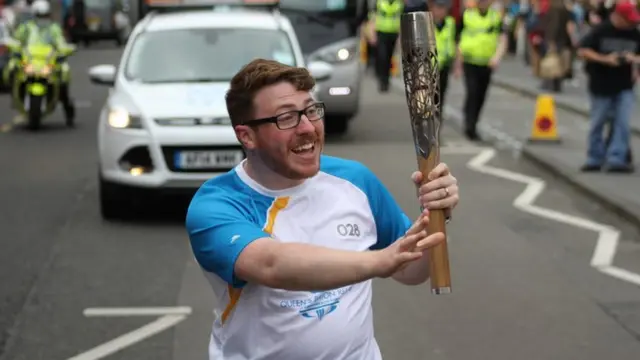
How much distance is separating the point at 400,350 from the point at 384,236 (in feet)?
11.3

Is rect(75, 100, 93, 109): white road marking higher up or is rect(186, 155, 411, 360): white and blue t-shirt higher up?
rect(186, 155, 411, 360): white and blue t-shirt

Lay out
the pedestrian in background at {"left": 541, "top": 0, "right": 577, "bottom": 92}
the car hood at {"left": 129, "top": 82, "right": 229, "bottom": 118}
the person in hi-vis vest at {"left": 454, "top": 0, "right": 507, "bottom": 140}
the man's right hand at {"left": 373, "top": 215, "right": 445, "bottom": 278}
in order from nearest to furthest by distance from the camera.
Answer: the man's right hand at {"left": 373, "top": 215, "right": 445, "bottom": 278} < the car hood at {"left": 129, "top": 82, "right": 229, "bottom": 118} < the person in hi-vis vest at {"left": 454, "top": 0, "right": 507, "bottom": 140} < the pedestrian in background at {"left": 541, "top": 0, "right": 577, "bottom": 92}

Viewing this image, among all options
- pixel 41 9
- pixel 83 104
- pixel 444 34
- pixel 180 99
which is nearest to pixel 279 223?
pixel 180 99

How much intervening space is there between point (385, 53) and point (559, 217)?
13828 mm

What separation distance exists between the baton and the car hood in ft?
25.7

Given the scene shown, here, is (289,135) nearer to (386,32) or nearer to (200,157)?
(200,157)

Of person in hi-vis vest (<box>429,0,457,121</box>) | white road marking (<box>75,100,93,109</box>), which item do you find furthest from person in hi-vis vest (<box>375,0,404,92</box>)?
person in hi-vis vest (<box>429,0,457,121</box>)

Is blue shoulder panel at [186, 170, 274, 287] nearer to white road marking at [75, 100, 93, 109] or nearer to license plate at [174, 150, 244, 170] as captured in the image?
license plate at [174, 150, 244, 170]

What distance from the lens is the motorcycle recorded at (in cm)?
1828

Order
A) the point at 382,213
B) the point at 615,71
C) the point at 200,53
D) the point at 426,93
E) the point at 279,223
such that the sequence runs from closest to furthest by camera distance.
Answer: the point at 426,93 < the point at 279,223 < the point at 382,213 < the point at 200,53 < the point at 615,71

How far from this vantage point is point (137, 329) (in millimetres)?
7504

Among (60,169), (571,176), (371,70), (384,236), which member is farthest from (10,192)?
(371,70)

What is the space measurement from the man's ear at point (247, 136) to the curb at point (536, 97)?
14.9 meters

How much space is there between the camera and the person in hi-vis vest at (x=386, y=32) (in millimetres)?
24938
